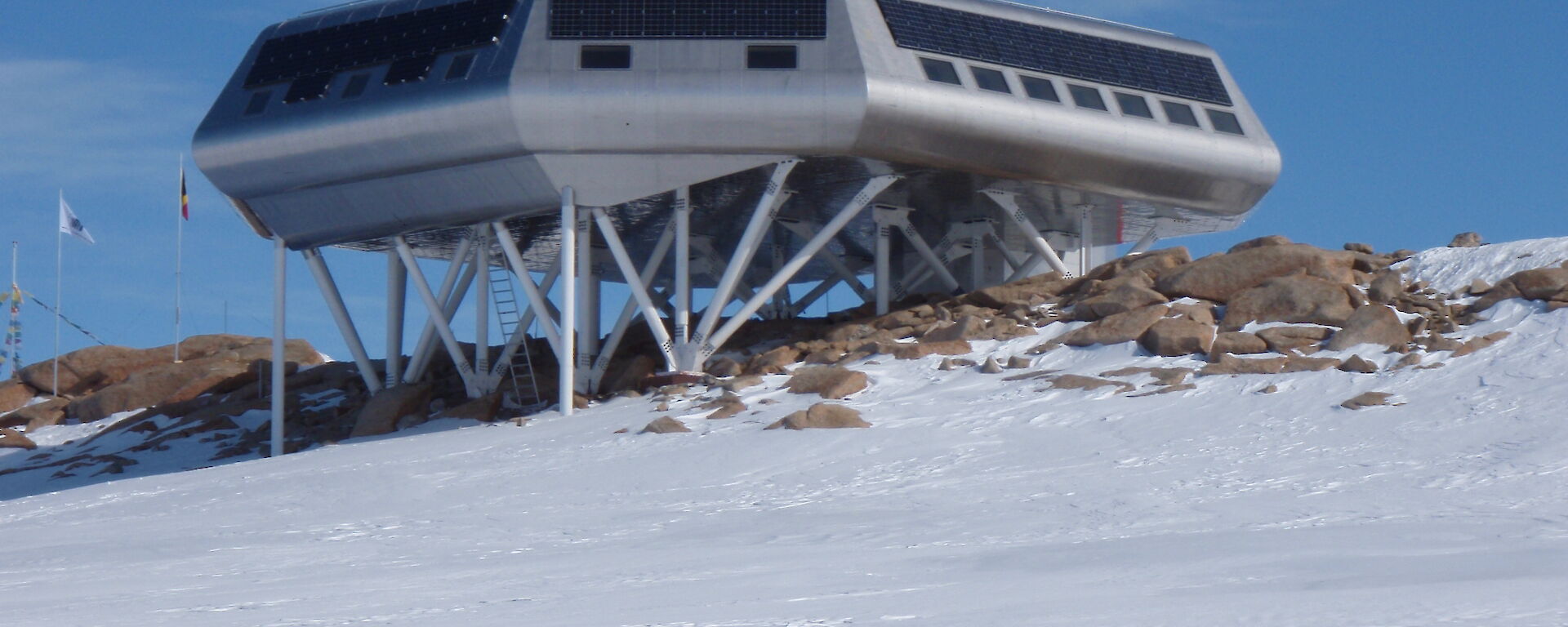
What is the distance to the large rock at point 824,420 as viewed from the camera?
27797 millimetres

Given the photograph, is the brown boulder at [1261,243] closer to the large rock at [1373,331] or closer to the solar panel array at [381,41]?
the large rock at [1373,331]

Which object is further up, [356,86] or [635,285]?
[356,86]

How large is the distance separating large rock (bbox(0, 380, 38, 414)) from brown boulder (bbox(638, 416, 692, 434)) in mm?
28321

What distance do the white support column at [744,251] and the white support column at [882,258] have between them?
3354 mm

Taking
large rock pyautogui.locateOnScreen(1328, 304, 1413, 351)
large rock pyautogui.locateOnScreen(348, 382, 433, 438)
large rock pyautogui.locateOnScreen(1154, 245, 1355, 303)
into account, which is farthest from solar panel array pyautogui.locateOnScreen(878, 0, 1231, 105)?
large rock pyautogui.locateOnScreen(348, 382, 433, 438)

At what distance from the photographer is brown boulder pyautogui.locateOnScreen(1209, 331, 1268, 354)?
2972 centimetres

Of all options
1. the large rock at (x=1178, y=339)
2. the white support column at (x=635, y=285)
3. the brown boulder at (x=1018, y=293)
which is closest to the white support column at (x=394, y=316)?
the white support column at (x=635, y=285)

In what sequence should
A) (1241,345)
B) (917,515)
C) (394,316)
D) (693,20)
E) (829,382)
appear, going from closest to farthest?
(917,515) → (1241,345) → (829,382) → (693,20) → (394,316)

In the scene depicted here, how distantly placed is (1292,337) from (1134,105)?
9.43 m

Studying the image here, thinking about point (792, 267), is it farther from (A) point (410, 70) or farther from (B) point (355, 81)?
(B) point (355, 81)

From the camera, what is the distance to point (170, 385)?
48.3m

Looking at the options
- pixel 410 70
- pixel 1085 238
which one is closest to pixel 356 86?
pixel 410 70

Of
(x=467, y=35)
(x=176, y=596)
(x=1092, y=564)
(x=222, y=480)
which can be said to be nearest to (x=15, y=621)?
(x=176, y=596)

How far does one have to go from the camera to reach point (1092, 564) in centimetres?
1568
